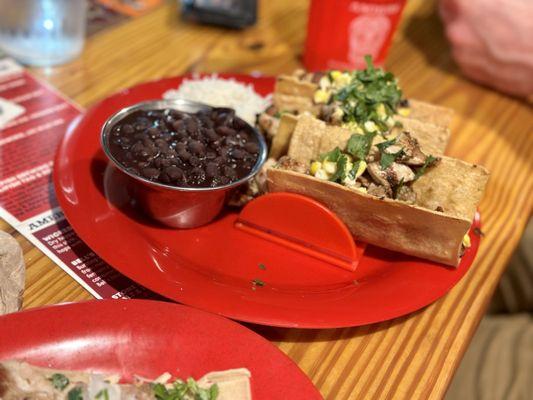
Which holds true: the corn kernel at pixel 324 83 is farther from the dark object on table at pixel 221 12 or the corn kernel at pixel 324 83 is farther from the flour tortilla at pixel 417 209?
the dark object on table at pixel 221 12

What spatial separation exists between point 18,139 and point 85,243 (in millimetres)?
701

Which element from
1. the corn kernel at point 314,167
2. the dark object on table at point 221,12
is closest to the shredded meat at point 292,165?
the corn kernel at point 314,167

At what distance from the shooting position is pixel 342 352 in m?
1.51

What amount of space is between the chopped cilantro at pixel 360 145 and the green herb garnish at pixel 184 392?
828 mm

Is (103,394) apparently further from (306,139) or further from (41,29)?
(41,29)

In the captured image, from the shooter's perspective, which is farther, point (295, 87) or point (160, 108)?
point (295, 87)

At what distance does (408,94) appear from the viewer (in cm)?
274

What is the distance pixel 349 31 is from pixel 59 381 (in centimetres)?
187

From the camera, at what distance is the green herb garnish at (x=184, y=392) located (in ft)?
3.82

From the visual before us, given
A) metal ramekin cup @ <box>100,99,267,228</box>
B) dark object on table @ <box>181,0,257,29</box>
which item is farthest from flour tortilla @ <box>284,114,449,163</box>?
dark object on table @ <box>181,0,257,29</box>

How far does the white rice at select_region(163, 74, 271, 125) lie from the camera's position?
7.30 ft

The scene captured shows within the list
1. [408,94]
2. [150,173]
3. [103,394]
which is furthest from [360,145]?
[408,94]

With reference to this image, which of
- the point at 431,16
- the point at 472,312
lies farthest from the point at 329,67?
the point at 472,312

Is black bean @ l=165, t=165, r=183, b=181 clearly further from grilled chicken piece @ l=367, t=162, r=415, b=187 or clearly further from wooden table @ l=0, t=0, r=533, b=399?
grilled chicken piece @ l=367, t=162, r=415, b=187
